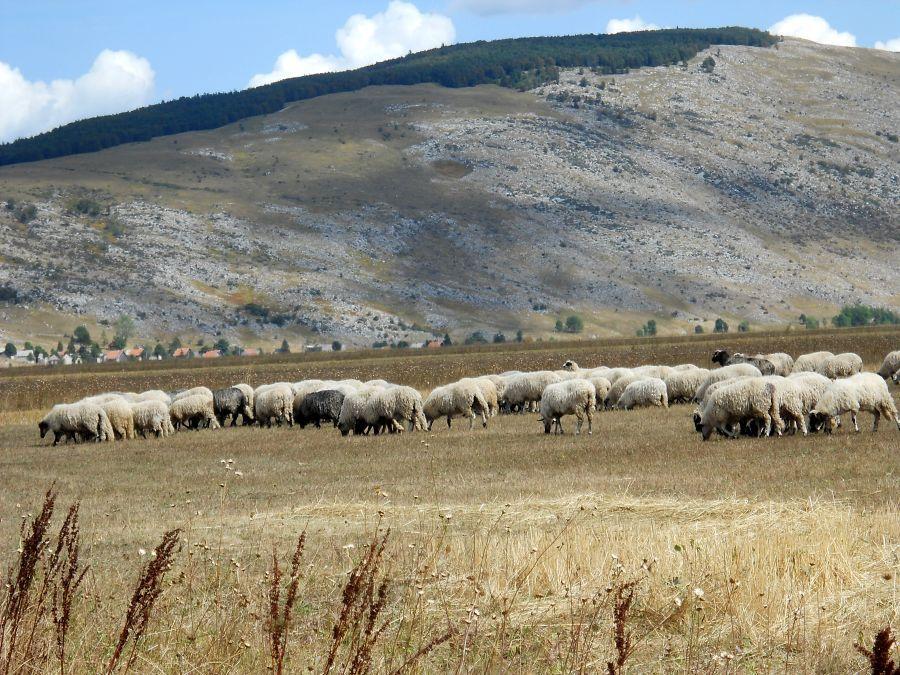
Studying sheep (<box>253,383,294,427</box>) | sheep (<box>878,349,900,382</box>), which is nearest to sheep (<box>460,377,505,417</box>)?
sheep (<box>253,383,294,427</box>)

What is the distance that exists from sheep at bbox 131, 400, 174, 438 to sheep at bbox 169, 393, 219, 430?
1.57 m

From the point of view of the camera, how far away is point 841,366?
3562cm

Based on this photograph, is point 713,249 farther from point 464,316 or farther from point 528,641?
point 528,641

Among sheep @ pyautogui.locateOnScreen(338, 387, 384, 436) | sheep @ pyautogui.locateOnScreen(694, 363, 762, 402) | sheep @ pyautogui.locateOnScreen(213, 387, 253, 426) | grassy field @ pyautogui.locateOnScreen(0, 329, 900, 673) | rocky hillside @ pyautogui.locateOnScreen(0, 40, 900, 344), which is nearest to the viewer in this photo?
grassy field @ pyautogui.locateOnScreen(0, 329, 900, 673)

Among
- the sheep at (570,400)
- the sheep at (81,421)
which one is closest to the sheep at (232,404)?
the sheep at (81,421)

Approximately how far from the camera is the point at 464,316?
5753 inches

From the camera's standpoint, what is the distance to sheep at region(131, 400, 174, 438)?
32344mm

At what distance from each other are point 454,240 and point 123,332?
55090 millimetres

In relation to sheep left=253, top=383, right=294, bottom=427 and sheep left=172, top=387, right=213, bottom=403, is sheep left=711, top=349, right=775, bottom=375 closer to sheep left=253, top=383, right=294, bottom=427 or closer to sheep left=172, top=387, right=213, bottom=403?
sheep left=253, top=383, right=294, bottom=427

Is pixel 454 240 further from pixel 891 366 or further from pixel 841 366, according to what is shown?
pixel 841 366

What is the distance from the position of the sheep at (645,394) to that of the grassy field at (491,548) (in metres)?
4.40

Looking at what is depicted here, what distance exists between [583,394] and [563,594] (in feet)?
57.2

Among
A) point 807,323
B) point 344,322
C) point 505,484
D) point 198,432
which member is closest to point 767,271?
point 807,323

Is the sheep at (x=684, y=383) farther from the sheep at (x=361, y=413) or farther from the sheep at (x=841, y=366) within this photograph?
the sheep at (x=361, y=413)
